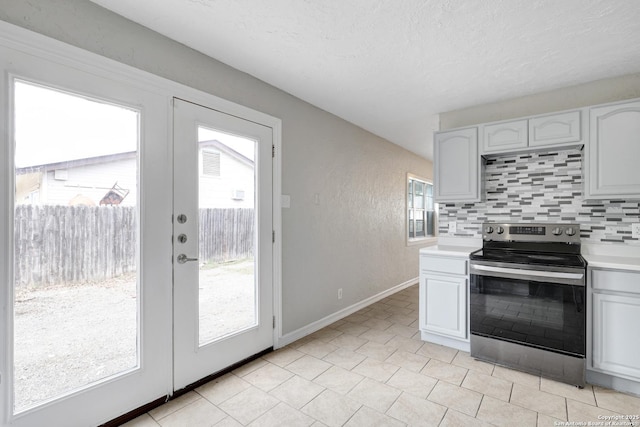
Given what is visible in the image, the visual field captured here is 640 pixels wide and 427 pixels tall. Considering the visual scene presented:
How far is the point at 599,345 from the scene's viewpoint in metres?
2.12

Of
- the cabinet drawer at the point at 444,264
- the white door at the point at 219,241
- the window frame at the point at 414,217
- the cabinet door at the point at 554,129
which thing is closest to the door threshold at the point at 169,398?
the white door at the point at 219,241

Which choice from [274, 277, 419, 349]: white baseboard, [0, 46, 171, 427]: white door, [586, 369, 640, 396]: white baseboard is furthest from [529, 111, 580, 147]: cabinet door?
[0, 46, 171, 427]: white door

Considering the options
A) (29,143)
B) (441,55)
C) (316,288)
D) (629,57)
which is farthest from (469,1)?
(316,288)

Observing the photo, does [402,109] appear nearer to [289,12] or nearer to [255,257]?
[289,12]

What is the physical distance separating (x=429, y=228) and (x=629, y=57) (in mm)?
4229

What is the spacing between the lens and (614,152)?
7.65 feet

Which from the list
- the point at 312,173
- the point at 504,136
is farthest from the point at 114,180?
the point at 504,136

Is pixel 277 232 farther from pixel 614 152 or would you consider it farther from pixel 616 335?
pixel 614 152

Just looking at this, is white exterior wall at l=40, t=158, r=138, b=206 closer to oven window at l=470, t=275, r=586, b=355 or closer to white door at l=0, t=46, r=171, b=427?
white door at l=0, t=46, r=171, b=427

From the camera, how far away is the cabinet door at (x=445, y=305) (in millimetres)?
2664

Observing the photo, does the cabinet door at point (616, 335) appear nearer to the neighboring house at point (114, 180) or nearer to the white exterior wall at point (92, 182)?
the neighboring house at point (114, 180)

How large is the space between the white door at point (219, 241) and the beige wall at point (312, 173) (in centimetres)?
25

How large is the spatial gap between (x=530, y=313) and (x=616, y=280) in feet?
1.89

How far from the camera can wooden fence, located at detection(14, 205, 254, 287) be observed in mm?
1461
